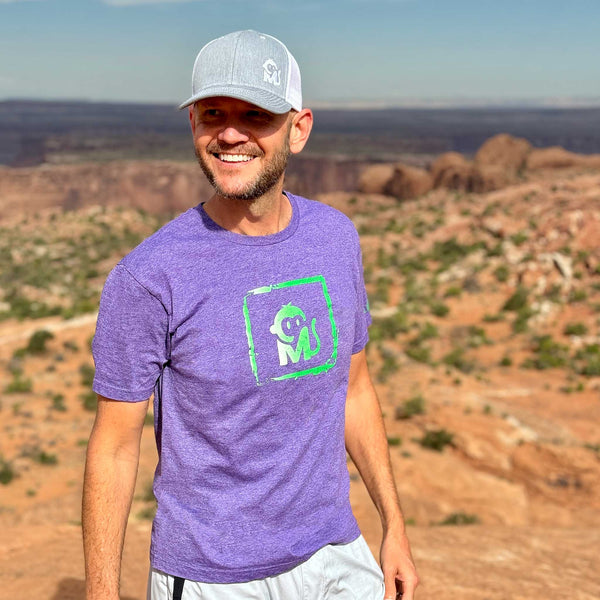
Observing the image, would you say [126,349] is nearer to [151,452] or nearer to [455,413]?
[151,452]

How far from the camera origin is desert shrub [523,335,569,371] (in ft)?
44.1

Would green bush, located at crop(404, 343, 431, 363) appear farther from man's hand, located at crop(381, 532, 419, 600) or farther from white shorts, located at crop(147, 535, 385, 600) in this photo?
white shorts, located at crop(147, 535, 385, 600)

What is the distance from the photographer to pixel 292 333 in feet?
5.85

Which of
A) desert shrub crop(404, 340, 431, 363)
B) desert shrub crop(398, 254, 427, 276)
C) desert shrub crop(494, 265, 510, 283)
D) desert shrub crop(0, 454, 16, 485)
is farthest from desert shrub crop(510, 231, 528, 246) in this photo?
desert shrub crop(0, 454, 16, 485)

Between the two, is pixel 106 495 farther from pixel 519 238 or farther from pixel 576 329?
pixel 519 238

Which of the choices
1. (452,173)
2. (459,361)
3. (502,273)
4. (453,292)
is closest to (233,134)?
(459,361)

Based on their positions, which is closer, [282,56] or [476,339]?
[282,56]

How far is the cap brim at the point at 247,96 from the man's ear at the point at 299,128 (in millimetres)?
143

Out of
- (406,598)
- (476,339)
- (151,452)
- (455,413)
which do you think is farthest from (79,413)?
(406,598)

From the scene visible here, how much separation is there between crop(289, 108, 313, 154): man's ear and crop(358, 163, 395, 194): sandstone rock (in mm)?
46384

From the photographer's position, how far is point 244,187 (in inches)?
70.3

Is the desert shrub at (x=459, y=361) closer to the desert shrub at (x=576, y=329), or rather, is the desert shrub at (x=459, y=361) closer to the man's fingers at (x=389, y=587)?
A: the desert shrub at (x=576, y=329)

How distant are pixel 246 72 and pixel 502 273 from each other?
17.8 metres

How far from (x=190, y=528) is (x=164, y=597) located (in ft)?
0.70
